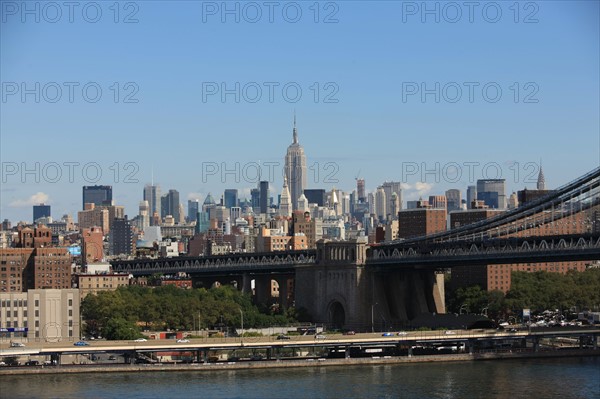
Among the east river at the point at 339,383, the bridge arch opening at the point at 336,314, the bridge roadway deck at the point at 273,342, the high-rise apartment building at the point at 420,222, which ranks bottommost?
the east river at the point at 339,383

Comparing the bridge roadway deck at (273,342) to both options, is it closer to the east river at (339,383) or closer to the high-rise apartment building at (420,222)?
the east river at (339,383)

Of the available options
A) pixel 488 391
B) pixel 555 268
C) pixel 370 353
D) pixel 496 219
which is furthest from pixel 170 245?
pixel 488 391

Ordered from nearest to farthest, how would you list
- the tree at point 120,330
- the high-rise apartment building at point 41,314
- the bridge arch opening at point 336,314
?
the high-rise apartment building at point 41,314, the tree at point 120,330, the bridge arch opening at point 336,314

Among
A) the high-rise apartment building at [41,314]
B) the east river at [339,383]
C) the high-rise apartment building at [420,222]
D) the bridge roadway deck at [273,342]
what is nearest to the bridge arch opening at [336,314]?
the bridge roadway deck at [273,342]

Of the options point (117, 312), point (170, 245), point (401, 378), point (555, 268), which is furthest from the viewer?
point (170, 245)

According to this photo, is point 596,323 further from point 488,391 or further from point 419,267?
point 488,391

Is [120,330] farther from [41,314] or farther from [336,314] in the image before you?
[336,314]

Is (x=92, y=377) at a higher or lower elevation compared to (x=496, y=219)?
lower
